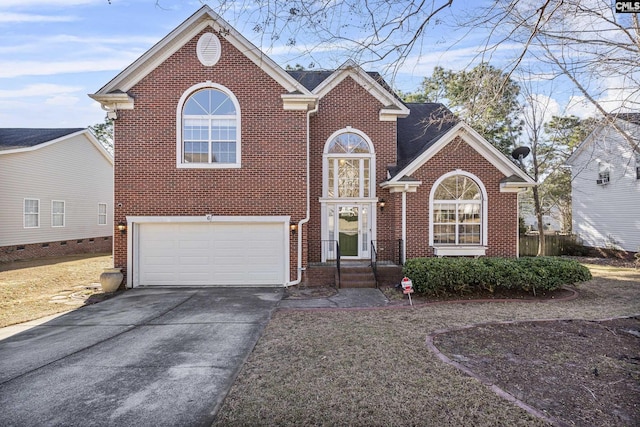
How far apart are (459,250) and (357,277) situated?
3.49 meters

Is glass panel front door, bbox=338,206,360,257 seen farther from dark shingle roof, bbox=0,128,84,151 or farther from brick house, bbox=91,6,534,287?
dark shingle roof, bbox=0,128,84,151

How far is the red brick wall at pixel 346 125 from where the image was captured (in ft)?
38.8

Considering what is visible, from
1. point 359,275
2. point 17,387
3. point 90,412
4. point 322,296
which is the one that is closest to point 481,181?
point 359,275

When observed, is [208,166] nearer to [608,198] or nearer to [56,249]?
[56,249]

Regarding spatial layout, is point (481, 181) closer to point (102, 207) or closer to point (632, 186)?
point (632, 186)

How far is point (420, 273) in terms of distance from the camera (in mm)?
8734

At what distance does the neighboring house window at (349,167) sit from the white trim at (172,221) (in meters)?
2.70

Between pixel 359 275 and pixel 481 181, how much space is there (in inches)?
203

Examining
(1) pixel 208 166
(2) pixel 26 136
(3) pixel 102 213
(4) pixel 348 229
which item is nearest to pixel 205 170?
(1) pixel 208 166

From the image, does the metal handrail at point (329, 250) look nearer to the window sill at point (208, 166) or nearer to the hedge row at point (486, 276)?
the hedge row at point (486, 276)

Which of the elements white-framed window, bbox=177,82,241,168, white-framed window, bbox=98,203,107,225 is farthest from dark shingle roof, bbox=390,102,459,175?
white-framed window, bbox=98,203,107,225

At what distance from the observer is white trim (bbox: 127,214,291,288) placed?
9984 mm

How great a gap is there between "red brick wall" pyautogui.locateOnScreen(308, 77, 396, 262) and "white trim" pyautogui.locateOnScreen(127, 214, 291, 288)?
1799mm

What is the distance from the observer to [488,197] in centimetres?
1066
